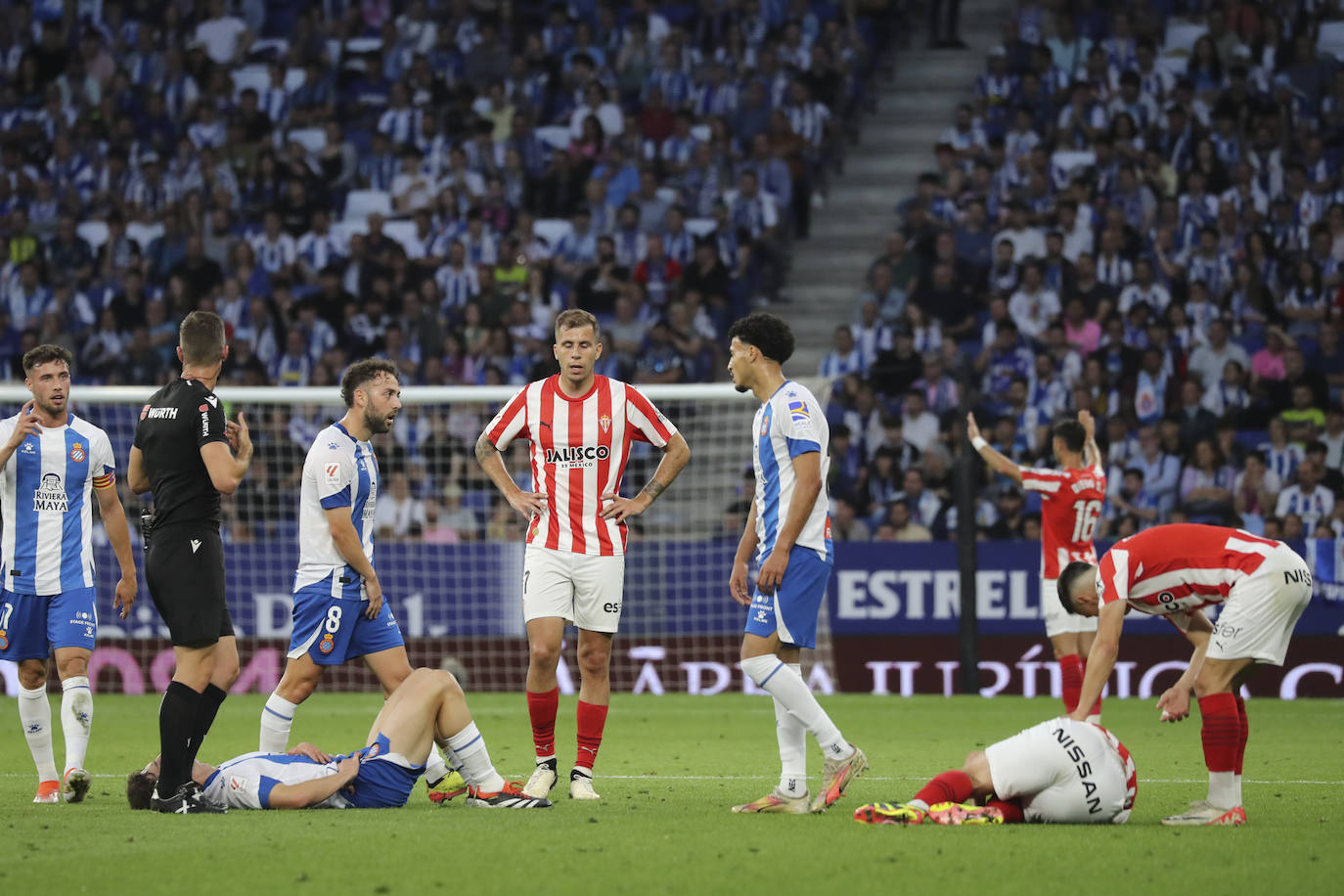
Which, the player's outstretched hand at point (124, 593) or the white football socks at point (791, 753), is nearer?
the white football socks at point (791, 753)

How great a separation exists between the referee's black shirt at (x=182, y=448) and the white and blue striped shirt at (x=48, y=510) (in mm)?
844

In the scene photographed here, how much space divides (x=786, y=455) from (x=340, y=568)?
2.32 metres

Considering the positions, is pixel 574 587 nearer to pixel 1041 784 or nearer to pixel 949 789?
pixel 949 789

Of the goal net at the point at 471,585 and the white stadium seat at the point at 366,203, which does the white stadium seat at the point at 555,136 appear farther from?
the goal net at the point at 471,585

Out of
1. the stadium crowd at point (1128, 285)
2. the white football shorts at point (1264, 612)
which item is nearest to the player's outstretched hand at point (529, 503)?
the white football shorts at point (1264, 612)

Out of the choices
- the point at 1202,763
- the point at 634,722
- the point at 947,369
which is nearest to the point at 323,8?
the point at 947,369

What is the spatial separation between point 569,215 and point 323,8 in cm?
624

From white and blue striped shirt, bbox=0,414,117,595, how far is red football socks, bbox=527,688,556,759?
7.63 feet

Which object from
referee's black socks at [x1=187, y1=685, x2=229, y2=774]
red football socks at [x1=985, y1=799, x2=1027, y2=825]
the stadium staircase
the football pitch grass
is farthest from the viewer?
the stadium staircase

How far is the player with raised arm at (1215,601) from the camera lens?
24.7 feet

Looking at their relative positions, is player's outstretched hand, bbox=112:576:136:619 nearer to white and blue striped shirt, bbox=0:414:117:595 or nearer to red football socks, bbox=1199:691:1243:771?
white and blue striped shirt, bbox=0:414:117:595

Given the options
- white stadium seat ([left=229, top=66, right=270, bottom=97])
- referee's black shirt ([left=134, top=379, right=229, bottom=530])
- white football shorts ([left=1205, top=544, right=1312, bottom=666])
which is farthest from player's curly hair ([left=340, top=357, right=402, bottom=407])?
white stadium seat ([left=229, top=66, right=270, bottom=97])

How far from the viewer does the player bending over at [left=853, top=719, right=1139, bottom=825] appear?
24.1 feet

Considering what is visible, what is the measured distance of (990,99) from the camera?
2169 cm
